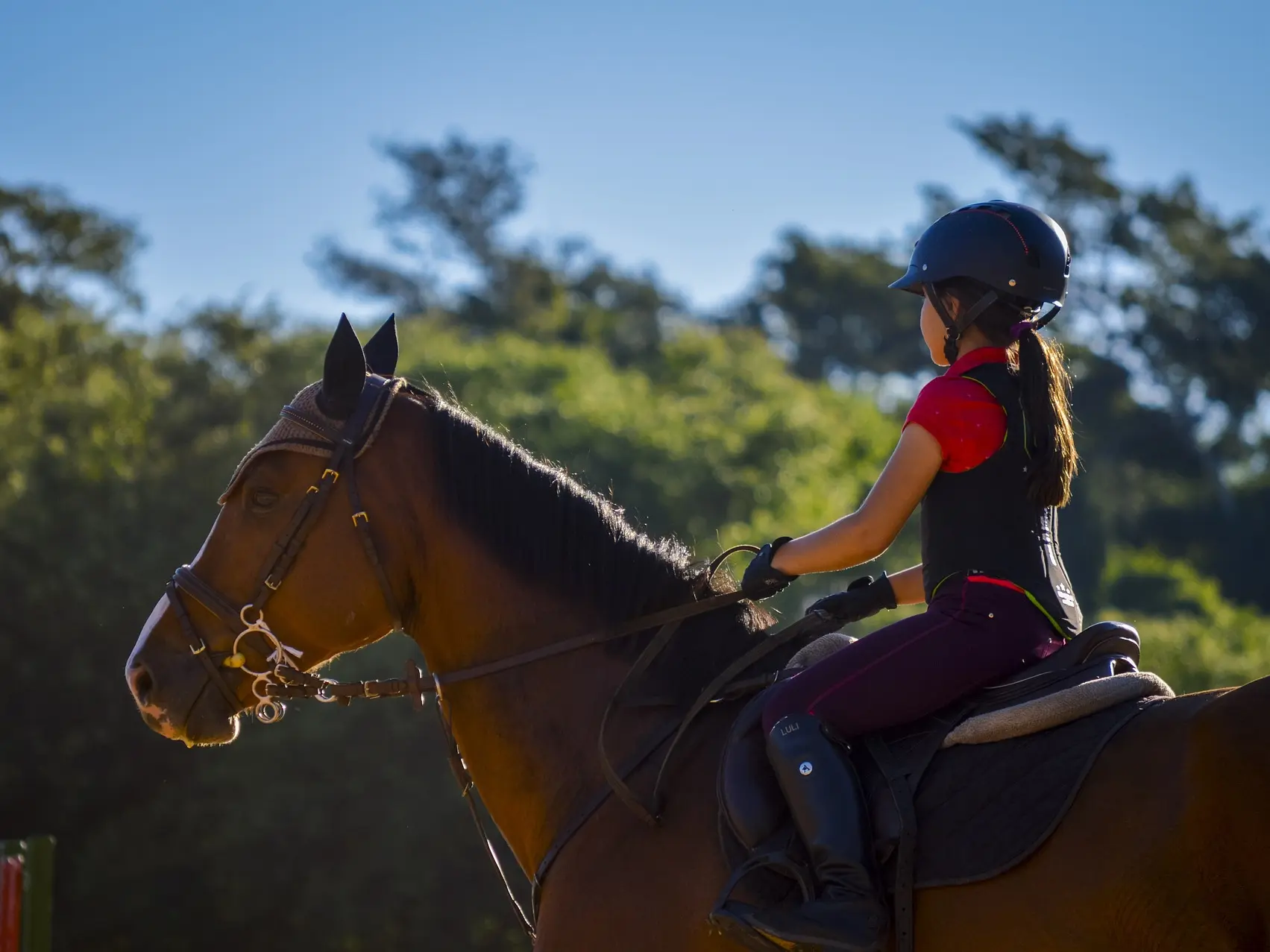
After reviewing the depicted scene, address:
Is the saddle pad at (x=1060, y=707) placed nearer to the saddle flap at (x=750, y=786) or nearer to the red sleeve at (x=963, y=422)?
the saddle flap at (x=750, y=786)

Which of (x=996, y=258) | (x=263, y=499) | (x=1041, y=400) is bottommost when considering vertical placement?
(x=1041, y=400)

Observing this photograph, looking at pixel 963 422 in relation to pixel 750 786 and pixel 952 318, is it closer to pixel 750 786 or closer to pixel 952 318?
pixel 952 318

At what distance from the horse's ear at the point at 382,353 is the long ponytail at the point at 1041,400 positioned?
1946mm

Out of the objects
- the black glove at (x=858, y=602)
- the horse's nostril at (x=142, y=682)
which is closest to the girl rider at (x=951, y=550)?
the black glove at (x=858, y=602)

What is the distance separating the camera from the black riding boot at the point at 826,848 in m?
3.12

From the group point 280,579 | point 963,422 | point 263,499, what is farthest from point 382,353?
point 963,422

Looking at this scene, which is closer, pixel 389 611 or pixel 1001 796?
pixel 1001 796

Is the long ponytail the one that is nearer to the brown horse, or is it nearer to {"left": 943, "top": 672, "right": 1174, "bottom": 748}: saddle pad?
{"left": 943, "top": 672, "right": 1174, "bottom": 748}: saddle pad

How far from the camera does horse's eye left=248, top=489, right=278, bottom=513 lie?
13.5ft

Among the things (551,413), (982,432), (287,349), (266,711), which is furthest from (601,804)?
(287,349)

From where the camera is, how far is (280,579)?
4.06 meters

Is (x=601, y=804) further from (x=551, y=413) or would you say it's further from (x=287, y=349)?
(x=287, y=349)

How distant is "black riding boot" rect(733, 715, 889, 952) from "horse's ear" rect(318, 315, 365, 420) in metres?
1.75

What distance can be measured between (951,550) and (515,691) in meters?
1.44
